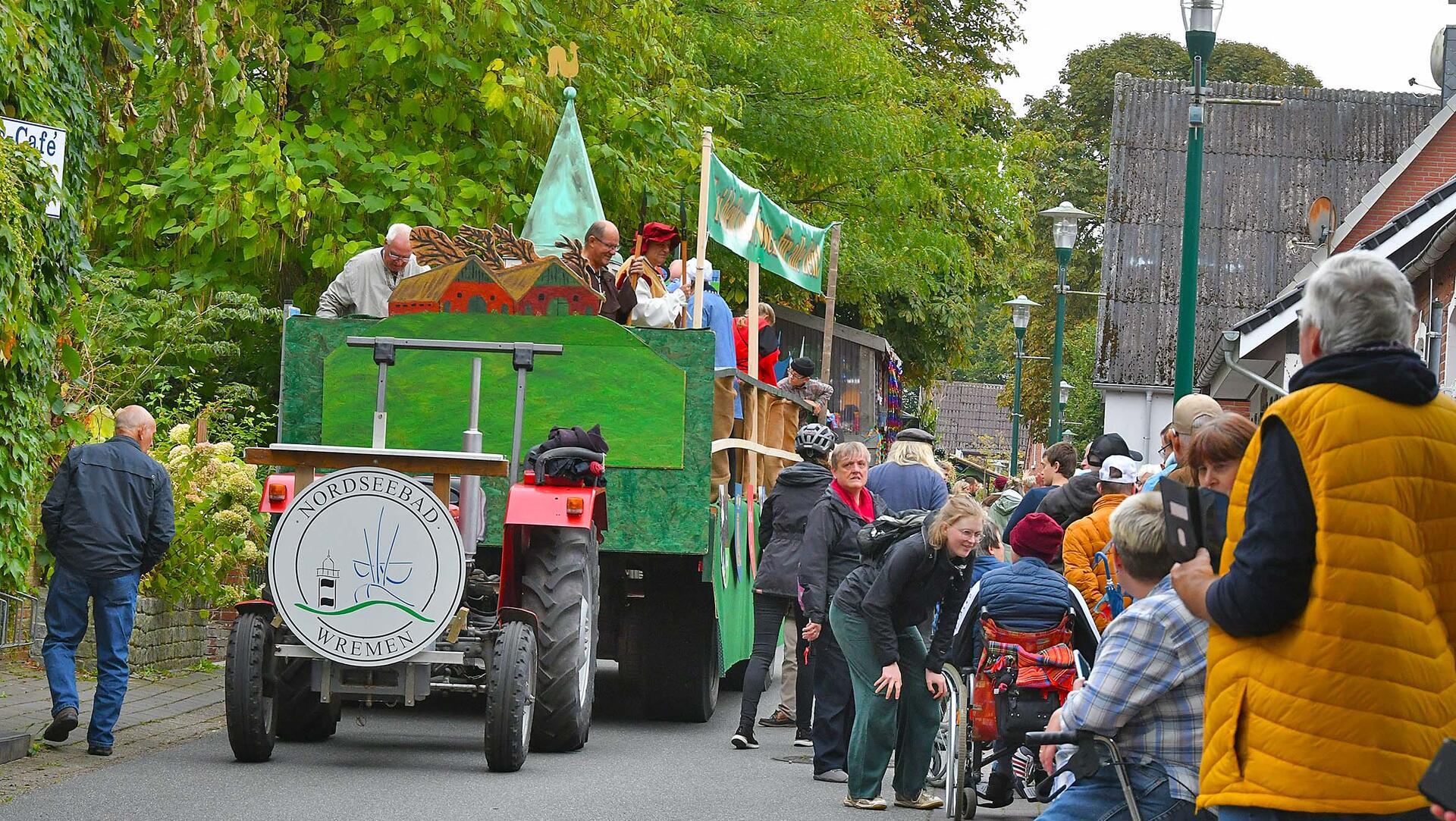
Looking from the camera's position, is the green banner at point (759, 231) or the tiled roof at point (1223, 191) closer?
the green banner at point (759, 231)

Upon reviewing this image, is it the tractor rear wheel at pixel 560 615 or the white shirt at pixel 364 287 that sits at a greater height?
the white shirt at pixel 364 287

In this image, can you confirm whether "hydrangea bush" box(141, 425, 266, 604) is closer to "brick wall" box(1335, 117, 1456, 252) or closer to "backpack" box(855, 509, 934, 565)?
"backpack" box(855, 509, 934, 565)

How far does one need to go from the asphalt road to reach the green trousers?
222 mm

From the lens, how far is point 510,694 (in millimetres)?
9578

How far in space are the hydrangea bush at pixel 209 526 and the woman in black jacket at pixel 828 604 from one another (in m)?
5.43

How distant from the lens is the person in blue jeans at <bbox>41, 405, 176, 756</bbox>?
998 cm

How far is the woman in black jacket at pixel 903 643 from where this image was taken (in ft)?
28.9

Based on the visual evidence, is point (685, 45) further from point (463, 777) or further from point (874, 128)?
point (463, 777)

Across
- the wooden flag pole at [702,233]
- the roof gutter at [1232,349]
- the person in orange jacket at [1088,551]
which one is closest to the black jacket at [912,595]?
the person in orange jacket at [1088,551]

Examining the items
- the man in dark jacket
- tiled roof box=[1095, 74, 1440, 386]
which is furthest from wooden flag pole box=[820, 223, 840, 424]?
tiled roof box=[1095, 74, 1440, 386]

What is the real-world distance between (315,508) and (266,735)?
1.20 m

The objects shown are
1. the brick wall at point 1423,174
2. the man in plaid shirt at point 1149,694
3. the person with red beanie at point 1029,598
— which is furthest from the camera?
the brick wall at point 1423,174

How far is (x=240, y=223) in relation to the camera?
1661 cm

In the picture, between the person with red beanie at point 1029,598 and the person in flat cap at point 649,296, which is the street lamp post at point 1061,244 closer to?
the person in flat cap at point 649,296
